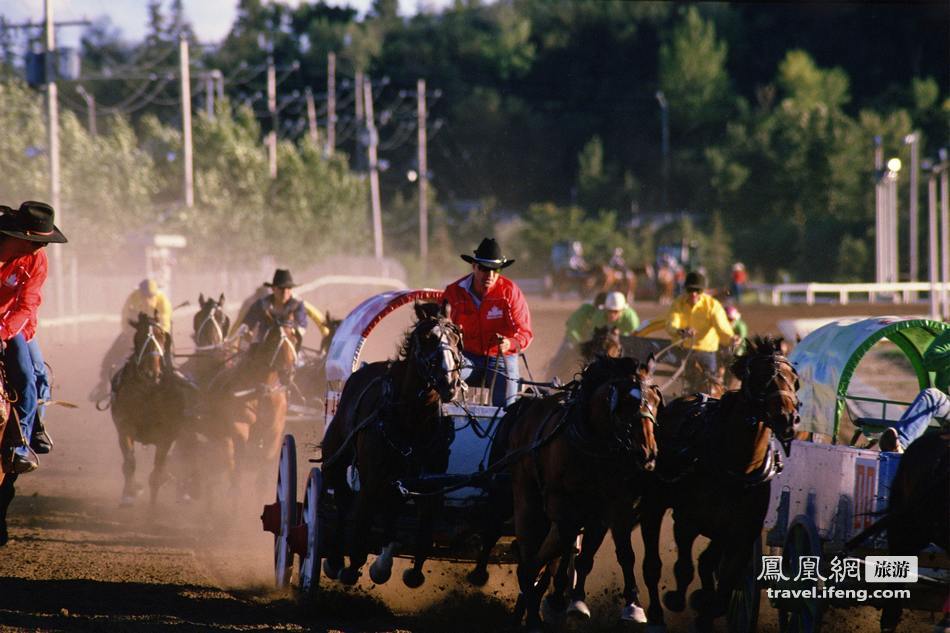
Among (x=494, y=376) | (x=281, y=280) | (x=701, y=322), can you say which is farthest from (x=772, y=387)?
(x=281, y=280)

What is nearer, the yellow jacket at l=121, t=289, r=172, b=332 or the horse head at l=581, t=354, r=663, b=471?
the horse head at l=581, t=354, r=663, b=471

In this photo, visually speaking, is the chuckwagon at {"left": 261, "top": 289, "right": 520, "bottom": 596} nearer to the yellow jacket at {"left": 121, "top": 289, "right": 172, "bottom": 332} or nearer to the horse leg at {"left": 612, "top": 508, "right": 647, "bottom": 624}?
the horse leg at {"left": 612, "top": 508, "right": 647, "bottom": 624}

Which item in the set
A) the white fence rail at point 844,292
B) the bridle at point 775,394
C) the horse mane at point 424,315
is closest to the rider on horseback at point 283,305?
the horse mane at point 424,315

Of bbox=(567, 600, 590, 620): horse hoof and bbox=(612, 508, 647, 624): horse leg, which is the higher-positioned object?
bbox=(612, 508, 647, 624): horse leg

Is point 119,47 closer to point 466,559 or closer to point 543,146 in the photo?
point 543,146

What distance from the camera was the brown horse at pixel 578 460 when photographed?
782 centimetres

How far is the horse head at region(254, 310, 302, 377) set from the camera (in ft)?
44.9

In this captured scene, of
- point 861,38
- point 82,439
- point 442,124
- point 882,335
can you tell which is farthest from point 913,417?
point 861,38

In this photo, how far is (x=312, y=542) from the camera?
9289 millimetres

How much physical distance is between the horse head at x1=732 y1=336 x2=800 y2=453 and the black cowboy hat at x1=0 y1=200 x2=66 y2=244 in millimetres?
4606

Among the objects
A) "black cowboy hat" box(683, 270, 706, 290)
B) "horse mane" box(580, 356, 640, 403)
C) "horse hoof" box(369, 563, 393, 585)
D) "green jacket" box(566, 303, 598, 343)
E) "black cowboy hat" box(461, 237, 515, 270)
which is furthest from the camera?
"green jacket" box(566, 303, 598, 343)

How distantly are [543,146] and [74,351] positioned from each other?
5808cm

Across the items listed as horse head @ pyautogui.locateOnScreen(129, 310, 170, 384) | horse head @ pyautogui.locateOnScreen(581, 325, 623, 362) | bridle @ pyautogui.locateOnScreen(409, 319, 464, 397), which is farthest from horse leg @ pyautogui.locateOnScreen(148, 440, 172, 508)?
bridle @ pyautogui.locateOnScreen(409, 319, 464, 397)

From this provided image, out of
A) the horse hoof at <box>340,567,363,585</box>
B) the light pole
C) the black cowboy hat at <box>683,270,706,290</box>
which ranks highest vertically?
the light pole
